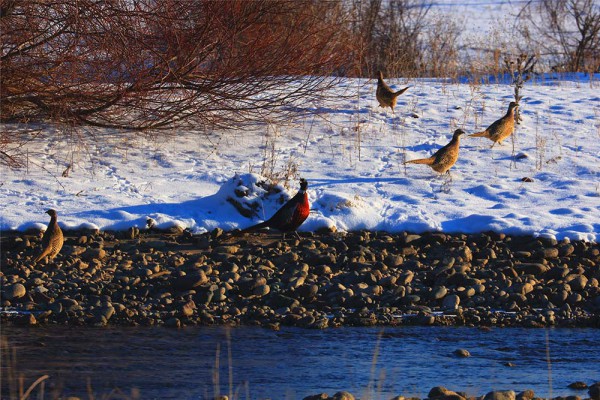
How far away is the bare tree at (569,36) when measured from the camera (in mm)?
18031

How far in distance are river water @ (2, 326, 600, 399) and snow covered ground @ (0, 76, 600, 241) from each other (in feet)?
8.75

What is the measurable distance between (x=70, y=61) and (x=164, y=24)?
1002mm

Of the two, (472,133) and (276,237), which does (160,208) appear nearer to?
(276,237)

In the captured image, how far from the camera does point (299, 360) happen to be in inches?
219

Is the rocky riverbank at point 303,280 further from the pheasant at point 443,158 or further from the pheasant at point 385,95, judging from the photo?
the pheasant at point 385,95

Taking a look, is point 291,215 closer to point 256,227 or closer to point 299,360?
point 256,227

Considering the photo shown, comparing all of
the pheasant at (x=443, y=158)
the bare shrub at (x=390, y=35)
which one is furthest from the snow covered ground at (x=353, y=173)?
the bare shrub at (x=390, y=35)

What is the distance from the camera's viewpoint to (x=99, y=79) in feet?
32.2

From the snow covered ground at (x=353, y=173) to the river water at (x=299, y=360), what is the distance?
2.67m

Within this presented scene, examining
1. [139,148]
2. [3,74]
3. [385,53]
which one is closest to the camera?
[3,74]

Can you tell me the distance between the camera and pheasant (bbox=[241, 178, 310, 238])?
27.4 feet

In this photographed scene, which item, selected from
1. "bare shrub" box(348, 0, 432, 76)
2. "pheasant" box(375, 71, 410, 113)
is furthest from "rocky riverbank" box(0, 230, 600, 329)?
"bare shrub" box(348, 0, 432, 76)

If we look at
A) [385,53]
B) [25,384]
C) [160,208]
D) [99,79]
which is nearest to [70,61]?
[99,79]

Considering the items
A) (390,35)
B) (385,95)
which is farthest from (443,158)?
(390,35)
